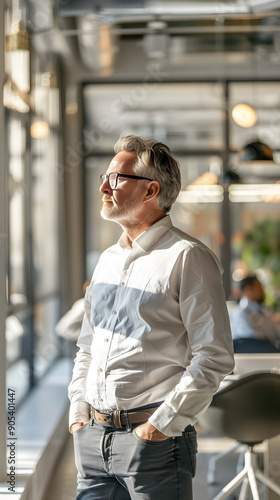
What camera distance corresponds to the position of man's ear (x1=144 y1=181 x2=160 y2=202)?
183 cm

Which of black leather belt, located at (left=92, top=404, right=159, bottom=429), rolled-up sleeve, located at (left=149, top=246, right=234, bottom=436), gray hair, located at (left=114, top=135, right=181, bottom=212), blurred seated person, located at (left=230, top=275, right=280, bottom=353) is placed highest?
gray hair, located at (left=114, top=135, right=181, bottom=212)

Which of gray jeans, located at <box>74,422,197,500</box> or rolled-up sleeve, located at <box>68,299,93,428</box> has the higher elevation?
rolled-up sleeve, located at <box>68,299,93,428</box>

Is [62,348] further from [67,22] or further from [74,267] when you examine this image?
[67,22]

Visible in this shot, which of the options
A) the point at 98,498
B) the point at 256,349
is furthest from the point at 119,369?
the point at 256,349

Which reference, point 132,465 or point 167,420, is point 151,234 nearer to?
point 167,420

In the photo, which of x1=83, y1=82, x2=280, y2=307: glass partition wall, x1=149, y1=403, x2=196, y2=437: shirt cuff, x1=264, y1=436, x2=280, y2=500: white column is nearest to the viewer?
x1=149, y1=403, x2=196, y2=437: shirt cuff

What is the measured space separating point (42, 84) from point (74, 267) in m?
2.13

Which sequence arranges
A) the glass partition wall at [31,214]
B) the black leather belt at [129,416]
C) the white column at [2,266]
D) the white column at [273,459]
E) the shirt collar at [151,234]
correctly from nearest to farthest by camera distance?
the black leather belt at [129,416] < the shirt collar at [151,234] < the white column at [2,266] < the white column at [273,459] < the glass partition wall at [31,214]

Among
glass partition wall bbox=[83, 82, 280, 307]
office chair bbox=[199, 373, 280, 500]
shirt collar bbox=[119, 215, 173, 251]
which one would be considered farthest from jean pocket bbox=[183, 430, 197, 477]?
glass partition wall bbox=[83, 82, 280, 307]

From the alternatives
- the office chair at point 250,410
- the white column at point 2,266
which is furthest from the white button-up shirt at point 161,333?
the office chair at point 250,410

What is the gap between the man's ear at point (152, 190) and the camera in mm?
1829

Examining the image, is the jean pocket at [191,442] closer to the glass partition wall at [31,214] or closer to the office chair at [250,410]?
the office chair at [250,410]

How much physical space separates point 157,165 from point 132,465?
32.2 inches

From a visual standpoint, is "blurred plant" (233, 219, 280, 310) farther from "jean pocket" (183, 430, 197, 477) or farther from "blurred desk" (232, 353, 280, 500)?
"jean pocket" (183, 430, 197, 477)
